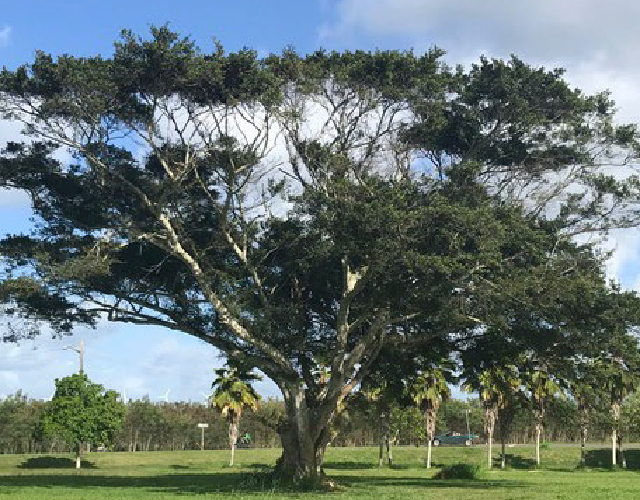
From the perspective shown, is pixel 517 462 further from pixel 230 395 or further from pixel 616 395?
pixel 230 395

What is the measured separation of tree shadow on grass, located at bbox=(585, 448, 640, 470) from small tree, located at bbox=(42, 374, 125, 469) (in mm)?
39054

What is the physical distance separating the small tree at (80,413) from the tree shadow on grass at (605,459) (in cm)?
3905

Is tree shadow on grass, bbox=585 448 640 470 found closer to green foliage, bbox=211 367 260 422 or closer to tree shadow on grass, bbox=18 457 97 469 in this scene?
green foliage, bbox=211 367 260 422

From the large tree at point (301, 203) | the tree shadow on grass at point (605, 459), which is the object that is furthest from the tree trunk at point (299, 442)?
the tree shadow on grass at point (605, 459)

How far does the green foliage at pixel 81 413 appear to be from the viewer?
57.8 meters

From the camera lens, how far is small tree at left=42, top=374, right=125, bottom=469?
57.8 metres

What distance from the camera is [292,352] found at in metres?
32.0

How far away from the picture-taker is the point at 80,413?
191ft

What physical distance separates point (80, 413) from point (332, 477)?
26.7 metres

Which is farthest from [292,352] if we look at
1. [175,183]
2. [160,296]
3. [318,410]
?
[175,183]

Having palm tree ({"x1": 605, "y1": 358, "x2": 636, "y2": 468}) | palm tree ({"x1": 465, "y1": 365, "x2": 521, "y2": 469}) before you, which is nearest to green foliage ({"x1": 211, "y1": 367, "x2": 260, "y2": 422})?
palm tree ({"x1": 465, "y1": 365, "x2": 521, "y2": 469})

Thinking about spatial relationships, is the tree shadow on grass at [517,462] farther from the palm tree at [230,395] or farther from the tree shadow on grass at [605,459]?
the palm tree at [230,395]

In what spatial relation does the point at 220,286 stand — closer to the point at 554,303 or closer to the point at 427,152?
the point at 427,152

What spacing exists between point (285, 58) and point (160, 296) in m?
11.0
